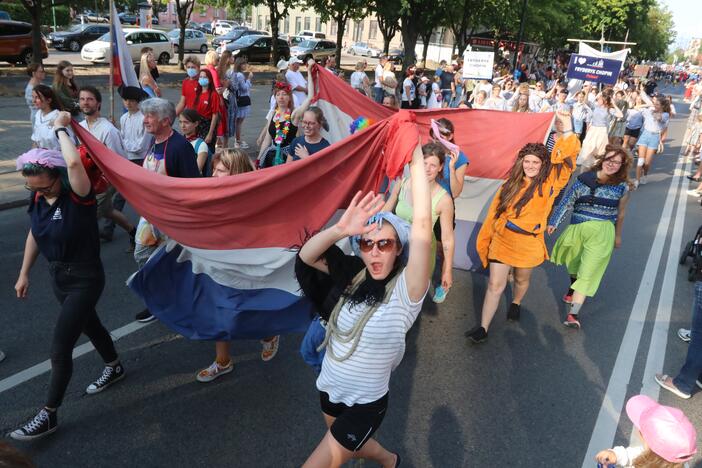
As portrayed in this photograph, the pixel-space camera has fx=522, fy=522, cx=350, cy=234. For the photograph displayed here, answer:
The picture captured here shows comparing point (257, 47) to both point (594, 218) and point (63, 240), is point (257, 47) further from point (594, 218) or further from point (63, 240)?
point (63, 240)

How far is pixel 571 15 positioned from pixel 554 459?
4668 cm

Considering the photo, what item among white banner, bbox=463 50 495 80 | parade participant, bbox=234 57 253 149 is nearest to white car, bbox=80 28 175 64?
parade participant, bbox=234 57 253 149

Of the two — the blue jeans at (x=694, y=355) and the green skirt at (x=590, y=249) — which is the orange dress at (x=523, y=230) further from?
the blue jeans at (x=694, y=355)

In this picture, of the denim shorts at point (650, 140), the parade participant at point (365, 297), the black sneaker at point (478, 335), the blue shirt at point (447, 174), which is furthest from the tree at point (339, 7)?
the parade participant at point (365, 297)

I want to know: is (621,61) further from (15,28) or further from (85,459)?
(15,28)

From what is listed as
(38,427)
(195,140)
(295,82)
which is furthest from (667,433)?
(295,82)

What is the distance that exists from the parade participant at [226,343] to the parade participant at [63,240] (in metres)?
0.87

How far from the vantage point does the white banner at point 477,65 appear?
47.4 ft

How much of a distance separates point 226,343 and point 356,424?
5.68 ft

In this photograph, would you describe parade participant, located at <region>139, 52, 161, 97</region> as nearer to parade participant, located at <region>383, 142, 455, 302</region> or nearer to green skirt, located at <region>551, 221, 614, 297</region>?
parade participant, located at <region>383, 142, 455, 302</region>

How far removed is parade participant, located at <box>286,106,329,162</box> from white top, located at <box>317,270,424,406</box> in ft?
9.81

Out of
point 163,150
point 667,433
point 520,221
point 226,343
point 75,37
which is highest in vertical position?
Result: point 75,37

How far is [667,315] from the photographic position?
218 inches

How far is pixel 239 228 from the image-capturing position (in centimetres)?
331
